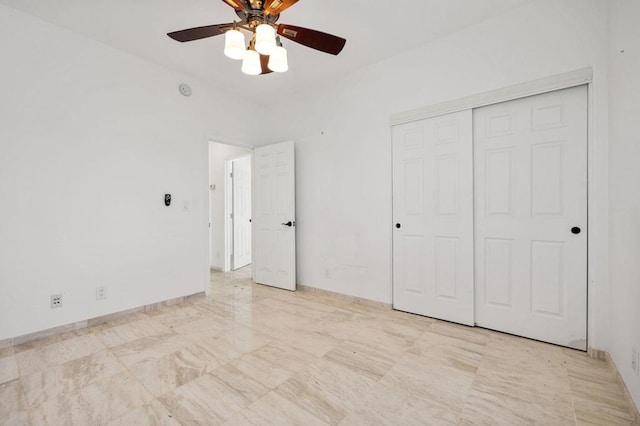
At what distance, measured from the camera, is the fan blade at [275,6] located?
67.2 inches

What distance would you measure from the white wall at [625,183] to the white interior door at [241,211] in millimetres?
4833

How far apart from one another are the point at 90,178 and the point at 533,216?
4.15 metres

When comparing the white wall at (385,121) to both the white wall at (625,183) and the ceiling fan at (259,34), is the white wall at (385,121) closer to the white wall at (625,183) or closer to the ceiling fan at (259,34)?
the white wall at (625,183)

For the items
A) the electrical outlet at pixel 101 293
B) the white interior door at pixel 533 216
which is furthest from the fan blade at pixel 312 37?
the electrical outlet at pixel 101 293

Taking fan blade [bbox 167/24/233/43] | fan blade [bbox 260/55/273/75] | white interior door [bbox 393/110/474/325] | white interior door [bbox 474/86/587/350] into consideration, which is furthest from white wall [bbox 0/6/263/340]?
white interior door [bbox 474/86/587/350]

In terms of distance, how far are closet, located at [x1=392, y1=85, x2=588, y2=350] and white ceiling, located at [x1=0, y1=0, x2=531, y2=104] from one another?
0.83 meters

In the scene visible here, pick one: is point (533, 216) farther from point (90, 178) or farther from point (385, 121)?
point (90, 178)

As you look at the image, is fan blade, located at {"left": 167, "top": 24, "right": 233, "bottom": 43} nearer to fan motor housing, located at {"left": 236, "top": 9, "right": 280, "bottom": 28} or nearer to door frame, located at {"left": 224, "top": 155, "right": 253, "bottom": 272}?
fan motor housing, located at {"left": 236, "top": 9, "right": 280, "bottom": 28}

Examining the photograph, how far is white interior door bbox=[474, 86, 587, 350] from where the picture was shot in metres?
2.23

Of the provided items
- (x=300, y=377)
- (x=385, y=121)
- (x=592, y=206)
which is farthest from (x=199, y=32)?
(x=592, y=206)

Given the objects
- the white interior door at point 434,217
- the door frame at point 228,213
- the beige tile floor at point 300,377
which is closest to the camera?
the beige tile floor at point 300,377

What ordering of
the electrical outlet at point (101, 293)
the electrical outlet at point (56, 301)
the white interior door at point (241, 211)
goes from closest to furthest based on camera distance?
the electrical outlet at point (56, 301) → the electrical outlet at point (101, 293) → the white interior door at point (241, 211)

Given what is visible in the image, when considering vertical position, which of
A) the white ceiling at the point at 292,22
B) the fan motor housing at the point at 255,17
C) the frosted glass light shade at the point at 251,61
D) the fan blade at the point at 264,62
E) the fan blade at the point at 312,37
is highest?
the white ceiling at the point at 292,22

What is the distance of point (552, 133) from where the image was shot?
91.5 inches
